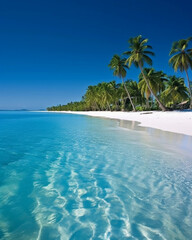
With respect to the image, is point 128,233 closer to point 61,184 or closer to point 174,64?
point 61,184

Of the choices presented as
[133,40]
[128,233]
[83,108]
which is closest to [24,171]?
[128,233]

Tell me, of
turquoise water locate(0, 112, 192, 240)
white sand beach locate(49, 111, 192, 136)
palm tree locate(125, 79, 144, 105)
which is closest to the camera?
turquoise water locate(0, 112, 192, 240)

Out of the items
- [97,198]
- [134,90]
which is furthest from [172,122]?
[134,90]

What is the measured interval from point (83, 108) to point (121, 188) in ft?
258

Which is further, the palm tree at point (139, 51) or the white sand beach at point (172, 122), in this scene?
the palm tree at point (139, 51)

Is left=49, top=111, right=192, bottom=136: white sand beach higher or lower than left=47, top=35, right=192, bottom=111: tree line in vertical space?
lower

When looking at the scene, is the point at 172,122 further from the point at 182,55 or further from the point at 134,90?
the point at 134,90

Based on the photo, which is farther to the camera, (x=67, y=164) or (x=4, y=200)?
(x=67, y=164)

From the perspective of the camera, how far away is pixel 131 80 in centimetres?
5178

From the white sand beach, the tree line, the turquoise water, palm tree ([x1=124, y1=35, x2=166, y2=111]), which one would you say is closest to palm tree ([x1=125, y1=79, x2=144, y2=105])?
the tree line

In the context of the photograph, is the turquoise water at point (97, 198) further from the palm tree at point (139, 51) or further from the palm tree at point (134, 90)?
the palm tree at point (134, 90)

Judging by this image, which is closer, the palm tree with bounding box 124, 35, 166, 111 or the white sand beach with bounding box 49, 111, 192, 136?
the white sand beach with bounding box 49, 111, 192, 136

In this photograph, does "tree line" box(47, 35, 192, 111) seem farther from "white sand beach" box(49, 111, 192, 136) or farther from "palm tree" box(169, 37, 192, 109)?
"white sand beach" box(49, 111, 192, 136)

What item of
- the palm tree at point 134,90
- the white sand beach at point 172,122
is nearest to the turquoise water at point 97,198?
the white sand beach at point 172,122
